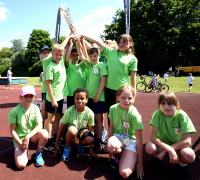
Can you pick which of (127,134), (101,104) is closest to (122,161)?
(127,134)

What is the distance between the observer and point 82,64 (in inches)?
136

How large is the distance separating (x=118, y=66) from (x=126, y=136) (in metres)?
1.19

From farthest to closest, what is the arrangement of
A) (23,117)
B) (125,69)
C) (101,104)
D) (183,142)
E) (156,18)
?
1. (156,18)
2. (101,104)
3. (125,69)
4. (23,117)
5. (183,142)

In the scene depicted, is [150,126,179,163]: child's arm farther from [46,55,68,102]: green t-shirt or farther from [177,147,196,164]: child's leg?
[46,55,68,102]: green t-shirt

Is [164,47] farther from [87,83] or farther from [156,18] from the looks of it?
[87,83]

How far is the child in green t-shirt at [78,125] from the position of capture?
2713 mm

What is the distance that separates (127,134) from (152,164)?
0.55 metres

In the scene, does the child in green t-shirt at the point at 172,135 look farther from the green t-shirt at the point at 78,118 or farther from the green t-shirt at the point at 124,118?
the green t-shirt at the point at 78,118

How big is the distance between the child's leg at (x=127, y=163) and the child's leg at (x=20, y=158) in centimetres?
140

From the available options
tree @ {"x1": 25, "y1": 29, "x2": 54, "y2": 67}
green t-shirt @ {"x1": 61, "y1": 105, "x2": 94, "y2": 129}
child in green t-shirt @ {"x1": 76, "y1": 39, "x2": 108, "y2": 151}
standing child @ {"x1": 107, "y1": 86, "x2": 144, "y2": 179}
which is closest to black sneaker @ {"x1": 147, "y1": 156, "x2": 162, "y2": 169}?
standing child @ {"x1": 107, "y1": 86, "x2": 144, "y2": 179}

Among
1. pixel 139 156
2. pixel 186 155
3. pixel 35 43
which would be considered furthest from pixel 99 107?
pixel 35 43

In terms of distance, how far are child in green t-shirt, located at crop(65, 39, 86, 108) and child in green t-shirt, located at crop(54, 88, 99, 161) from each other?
498 mm

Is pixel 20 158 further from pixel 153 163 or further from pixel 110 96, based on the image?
pixel 153 163

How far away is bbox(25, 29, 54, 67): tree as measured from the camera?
153 feet
